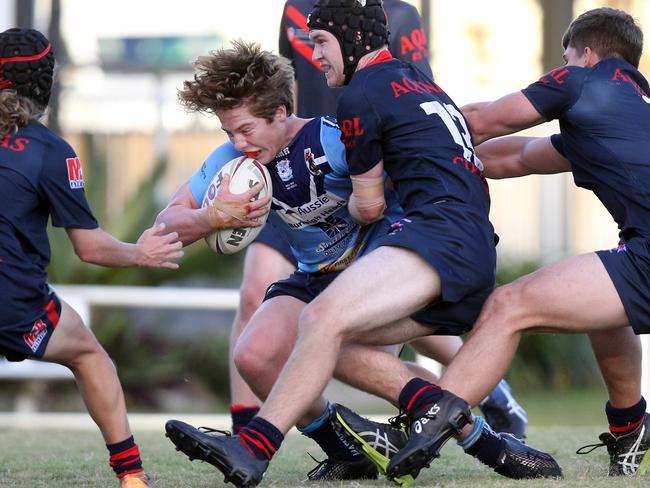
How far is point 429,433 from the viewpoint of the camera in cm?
384

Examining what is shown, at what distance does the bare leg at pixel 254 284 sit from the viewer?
18.7 feet

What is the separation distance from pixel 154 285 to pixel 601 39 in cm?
639

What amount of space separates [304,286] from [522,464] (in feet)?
3.55

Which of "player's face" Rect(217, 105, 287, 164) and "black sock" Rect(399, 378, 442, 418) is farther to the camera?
"player's face" Rect(217, 105, 287, 164)

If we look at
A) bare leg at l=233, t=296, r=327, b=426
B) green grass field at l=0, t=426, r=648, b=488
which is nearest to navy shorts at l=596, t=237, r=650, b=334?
green grass field at l=0, t=426, r=648, b=488

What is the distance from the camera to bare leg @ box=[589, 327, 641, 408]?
14.6 ft

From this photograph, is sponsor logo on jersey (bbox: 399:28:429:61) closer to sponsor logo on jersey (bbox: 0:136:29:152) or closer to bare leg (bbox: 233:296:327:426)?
bare leg (bbox: 233:296:327:426)

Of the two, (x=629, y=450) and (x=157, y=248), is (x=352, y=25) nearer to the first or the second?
(x=157, y=248)

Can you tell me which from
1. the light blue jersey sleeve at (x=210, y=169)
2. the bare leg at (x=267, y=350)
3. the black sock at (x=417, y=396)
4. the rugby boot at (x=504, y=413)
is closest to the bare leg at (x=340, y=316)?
the black sock at (x=417, y=396)

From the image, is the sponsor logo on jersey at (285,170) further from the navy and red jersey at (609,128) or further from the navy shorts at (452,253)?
the navy and red jersey at (609,128)

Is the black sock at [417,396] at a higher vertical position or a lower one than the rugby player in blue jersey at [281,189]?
lower

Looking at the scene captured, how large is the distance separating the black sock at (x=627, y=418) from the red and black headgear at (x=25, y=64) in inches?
96.3

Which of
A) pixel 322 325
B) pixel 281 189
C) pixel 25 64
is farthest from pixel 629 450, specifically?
pixel 25 64

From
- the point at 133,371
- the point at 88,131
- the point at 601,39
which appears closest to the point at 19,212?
the point at 601,39
